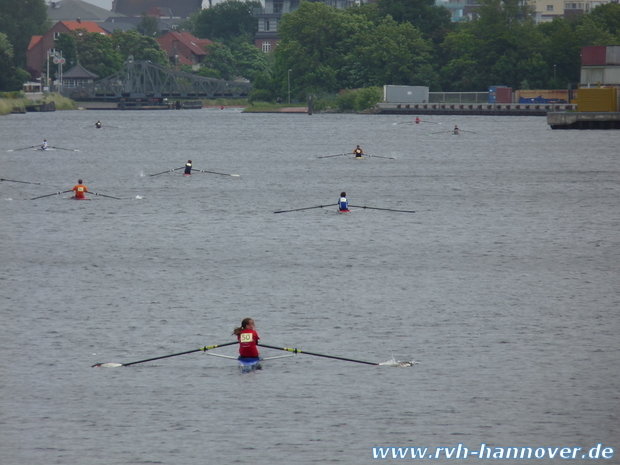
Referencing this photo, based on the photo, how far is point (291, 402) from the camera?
2644 centimetres

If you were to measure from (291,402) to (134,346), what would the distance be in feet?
22.1

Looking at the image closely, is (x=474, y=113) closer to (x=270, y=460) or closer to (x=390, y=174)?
(x=390, y=174)

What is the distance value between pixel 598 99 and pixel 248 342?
4307 inches

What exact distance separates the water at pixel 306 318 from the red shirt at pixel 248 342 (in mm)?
655

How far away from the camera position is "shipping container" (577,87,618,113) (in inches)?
5007

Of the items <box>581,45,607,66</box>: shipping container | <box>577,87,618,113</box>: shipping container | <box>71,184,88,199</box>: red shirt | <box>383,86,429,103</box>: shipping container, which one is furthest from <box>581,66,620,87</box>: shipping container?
<box>71,184,88,199</box>: red shirt

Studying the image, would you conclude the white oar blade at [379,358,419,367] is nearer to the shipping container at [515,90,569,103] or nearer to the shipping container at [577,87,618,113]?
the shipping container at [577,87,618,113]

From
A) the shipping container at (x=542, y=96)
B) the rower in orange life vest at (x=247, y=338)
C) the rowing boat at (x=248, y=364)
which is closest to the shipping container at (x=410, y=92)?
the shipping container at (x=542, y=96)

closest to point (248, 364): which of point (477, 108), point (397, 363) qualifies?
point (397, 363)

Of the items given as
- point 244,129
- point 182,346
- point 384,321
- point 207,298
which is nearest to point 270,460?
point 182,346

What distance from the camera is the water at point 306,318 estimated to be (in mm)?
24625

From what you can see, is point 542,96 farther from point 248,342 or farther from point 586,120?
point 248,342

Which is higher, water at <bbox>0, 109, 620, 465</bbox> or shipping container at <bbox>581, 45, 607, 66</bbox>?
shipping container at <bbox>581, 45, 607, 66</bbox>

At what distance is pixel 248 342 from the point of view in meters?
28.2
